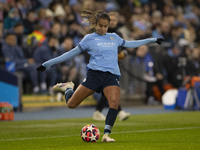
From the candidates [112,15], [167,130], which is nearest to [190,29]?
[112,15]

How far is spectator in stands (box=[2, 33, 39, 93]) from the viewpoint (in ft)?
55.4

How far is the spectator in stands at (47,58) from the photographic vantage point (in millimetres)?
17530

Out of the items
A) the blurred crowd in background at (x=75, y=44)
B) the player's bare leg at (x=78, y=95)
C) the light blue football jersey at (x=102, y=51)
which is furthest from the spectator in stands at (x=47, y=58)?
the light blue football jersey at (x=102, y=51)

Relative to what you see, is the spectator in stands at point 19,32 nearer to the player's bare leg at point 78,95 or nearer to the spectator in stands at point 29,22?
the spectator in stands at point 29,22

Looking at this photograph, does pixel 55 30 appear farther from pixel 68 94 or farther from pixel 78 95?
pixel 78 95

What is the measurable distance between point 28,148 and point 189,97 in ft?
34.5

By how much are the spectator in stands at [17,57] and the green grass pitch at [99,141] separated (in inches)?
172

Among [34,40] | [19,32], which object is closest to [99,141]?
[19,32]

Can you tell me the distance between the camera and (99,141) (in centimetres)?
856

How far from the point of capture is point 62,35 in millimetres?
19453

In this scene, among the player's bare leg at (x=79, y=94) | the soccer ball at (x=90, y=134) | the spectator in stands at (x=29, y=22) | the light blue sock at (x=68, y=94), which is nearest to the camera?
the soccer ball at (x=90, y=134)

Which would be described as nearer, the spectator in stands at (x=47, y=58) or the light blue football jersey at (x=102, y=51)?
the light blue football jersey at (x=102, y=51)

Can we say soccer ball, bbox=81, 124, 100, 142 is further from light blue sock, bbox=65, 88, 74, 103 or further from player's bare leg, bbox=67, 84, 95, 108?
light blue sock, bbox=65, 88, 74, 103

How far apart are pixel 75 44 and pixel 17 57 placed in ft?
9.99
